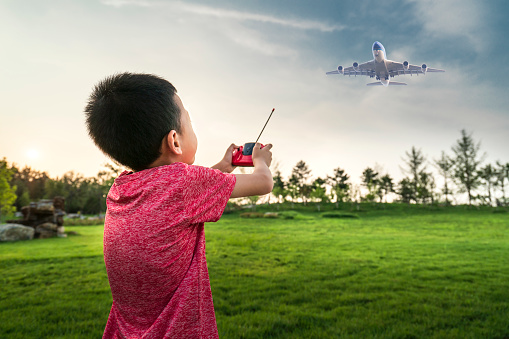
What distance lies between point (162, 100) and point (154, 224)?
0.41 meters

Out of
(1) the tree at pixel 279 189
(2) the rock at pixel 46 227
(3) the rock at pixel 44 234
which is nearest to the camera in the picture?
(3) the rock at pixel 44 234

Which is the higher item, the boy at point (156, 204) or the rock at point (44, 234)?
the boy at point (156, 204)

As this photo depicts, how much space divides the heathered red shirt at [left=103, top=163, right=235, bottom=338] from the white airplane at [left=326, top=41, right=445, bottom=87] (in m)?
20.8

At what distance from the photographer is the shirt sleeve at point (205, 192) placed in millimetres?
1116

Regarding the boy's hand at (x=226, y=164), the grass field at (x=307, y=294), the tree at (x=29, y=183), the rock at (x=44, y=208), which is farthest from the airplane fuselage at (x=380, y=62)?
the tree at (x=29, y=183)

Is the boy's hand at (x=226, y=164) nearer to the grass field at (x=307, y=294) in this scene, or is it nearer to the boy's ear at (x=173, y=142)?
the boy's ear at (x=173, y=142)

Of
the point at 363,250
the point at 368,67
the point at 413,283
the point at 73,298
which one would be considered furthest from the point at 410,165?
the point at 73,298

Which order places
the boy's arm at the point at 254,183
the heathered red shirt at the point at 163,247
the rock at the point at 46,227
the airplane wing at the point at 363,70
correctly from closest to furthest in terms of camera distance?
the heathered red shirt at the point at 163,247
the boy's arm at the point at 254,183
the rock at the point at 46,227
the airplane wing at the point at 363,70

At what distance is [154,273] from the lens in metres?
1.11

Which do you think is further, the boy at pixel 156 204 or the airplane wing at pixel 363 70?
the airplane wing at pixel 363 70

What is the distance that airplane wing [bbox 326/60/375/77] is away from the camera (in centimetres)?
2161

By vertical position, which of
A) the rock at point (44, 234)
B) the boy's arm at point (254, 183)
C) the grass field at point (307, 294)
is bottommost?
the grass field at point (307, 294)

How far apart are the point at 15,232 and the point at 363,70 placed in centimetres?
2063

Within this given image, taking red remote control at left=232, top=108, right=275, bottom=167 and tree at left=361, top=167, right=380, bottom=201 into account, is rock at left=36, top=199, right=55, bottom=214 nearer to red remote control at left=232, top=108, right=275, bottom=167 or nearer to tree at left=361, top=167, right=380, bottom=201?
red remote control at left=232, top=108, right=275, bottom=167
